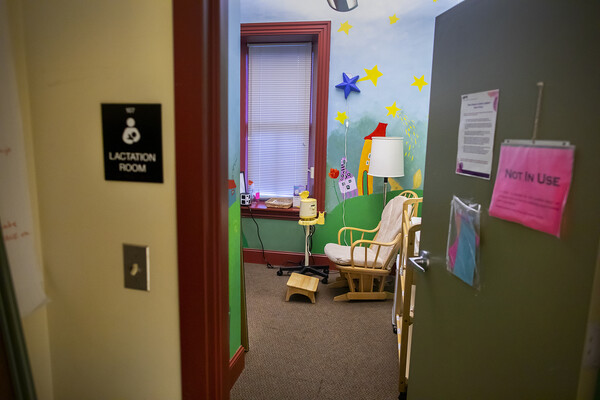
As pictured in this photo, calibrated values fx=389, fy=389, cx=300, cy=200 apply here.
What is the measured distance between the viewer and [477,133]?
121 centimetres

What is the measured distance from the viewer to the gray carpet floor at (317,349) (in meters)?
2.31

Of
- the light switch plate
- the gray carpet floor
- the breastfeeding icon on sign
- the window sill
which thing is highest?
the breastfeeding icon on sign

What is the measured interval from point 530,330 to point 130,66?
3.89 feet

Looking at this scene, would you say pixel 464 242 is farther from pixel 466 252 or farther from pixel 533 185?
pixel 533 185

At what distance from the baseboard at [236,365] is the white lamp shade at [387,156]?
2.03 metres

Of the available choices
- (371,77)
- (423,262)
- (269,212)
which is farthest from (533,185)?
(269,212)

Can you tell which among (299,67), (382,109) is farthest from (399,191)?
(299,67)

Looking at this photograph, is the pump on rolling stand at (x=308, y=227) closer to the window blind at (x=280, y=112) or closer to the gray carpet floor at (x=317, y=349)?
the gray carpet floor at (x=317, y=349)

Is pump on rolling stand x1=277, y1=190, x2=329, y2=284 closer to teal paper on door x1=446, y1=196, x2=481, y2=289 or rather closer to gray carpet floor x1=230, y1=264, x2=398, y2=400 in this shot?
gray carpet floor x1=230, y1=264, x2=398, y2=400

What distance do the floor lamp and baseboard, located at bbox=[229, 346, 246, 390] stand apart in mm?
2025

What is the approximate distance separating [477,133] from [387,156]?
8.07 ft

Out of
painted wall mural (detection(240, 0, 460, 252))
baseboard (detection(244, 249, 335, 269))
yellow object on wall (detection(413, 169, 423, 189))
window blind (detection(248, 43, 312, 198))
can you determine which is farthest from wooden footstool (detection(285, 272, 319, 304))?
yellow object on wall (detection(413, 169, 423, 189))

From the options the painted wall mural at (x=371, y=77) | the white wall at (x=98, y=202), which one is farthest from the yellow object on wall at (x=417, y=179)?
the white wall at (x=98, y=202)

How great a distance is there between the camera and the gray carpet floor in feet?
7.57
